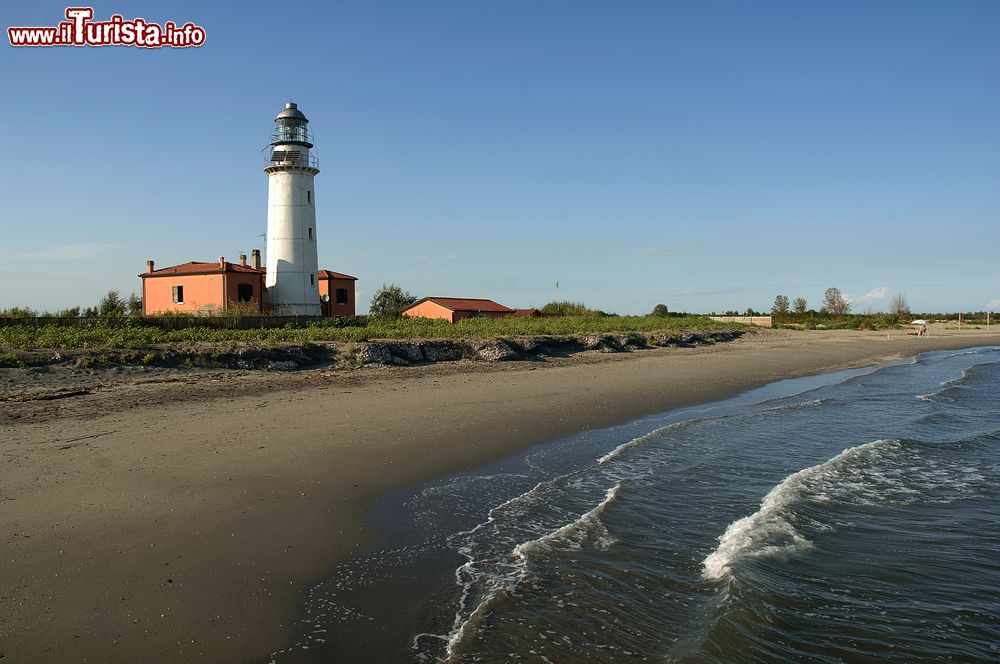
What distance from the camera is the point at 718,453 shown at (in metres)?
11.9

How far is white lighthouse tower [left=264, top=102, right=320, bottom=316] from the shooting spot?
34.2 m

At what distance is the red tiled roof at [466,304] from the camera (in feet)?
146

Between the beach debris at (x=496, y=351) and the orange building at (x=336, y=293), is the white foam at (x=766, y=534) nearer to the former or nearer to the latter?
the beach debris at (x=496, y=351)

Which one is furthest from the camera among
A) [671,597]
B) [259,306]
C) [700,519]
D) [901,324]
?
[901,324]

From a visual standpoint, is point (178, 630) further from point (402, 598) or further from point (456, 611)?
point (456, 611)

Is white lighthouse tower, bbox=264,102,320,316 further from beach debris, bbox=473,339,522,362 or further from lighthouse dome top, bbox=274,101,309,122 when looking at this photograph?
beach debris, bbox=473,339,522,362

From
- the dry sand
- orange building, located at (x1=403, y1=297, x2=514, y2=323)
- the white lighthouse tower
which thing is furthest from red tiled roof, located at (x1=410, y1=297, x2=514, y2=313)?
the dry sand

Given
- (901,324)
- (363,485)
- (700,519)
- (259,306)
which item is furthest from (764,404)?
(901,324)

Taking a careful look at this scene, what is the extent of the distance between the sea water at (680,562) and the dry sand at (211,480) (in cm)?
60

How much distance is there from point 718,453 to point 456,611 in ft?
25.5

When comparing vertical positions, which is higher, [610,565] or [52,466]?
[52,466]

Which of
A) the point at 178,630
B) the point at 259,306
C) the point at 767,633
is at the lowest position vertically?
the point at 767,633

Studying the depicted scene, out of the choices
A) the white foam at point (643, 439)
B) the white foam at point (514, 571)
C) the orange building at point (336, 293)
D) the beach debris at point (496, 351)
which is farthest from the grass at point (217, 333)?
the white foam at point (514, 571)

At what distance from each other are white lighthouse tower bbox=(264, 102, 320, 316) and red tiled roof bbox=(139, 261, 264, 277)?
7.95 feet
